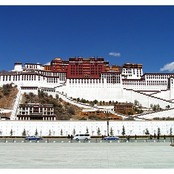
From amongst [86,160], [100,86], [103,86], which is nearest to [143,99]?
[103,86]

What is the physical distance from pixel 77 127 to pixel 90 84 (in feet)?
162

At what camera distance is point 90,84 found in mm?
107625

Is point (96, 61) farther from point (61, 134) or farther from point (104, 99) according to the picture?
point (61, 134)

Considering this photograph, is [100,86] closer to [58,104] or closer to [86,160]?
[58,104]

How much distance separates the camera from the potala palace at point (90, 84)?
9838 cm

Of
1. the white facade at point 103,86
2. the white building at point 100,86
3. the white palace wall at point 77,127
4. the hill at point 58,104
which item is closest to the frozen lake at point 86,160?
the white palace wall at point 77,127

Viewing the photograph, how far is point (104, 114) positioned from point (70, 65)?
47.3 meters

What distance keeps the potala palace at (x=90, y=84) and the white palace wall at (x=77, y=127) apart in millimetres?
28685

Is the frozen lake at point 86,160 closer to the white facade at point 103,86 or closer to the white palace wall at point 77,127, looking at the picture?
the white palace wall at point 77,127

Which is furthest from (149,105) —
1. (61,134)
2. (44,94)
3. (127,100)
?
(61,134)

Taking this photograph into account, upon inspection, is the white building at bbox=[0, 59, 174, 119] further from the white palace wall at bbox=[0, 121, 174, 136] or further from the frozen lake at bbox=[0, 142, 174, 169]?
the frozen lake at bbox=[0, 142, 174, 169]

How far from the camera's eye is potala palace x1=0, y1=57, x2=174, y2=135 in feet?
323

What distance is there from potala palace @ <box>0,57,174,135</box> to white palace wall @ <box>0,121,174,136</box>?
1129 inches

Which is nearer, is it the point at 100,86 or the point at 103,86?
the point at 100,86
